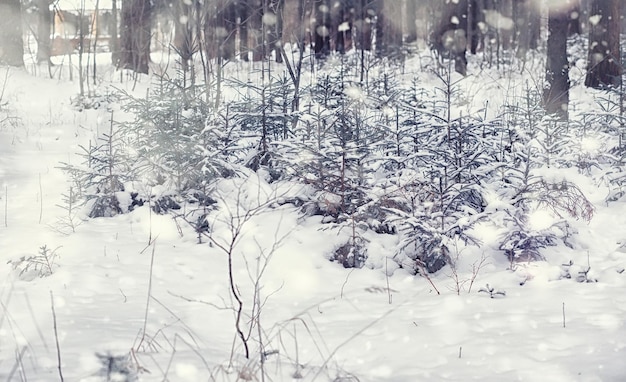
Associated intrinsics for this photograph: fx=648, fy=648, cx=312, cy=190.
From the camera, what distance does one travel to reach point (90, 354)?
3311 mm

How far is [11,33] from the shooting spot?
1792cm

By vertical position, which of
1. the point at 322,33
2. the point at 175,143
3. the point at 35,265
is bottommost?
the point at 35,265

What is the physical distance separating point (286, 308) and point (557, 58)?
885cm

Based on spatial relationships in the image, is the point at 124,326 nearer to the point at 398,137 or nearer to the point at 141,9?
the point at 398,137

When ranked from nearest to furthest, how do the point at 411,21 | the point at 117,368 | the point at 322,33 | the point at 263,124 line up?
the point at 117,368, the point at 263,124, the point at 322,33, the point at 411,21

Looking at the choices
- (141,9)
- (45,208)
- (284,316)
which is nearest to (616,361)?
(284,316)

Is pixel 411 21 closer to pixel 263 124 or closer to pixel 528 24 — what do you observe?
pixel 528 24

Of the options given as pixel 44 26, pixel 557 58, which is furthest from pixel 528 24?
pixel 44 26

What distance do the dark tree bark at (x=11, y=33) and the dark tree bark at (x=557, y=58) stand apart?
1376 cm

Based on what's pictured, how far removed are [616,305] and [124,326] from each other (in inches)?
126

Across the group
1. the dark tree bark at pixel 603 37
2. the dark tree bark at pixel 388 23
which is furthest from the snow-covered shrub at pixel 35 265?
the dark tree bark at pixel 388 23

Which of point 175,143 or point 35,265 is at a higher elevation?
point 175,143

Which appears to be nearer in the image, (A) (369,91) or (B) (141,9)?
(A) (369,91)

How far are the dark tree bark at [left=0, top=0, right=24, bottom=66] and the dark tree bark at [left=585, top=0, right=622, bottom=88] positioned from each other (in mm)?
14950
